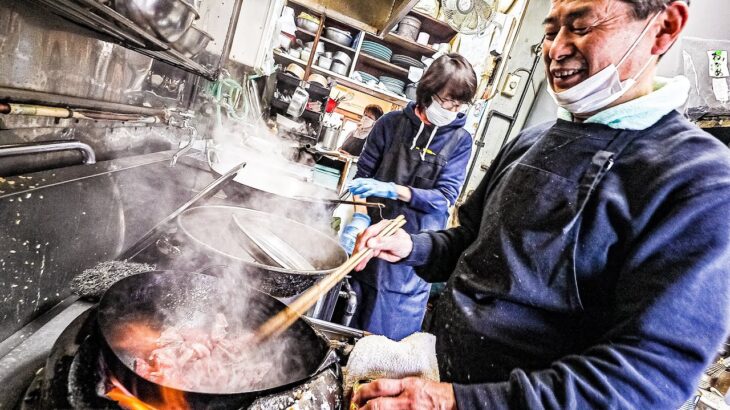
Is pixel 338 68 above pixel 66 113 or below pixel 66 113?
above

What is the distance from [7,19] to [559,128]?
1.91 meters

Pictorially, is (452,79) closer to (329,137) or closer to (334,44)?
(329,137)

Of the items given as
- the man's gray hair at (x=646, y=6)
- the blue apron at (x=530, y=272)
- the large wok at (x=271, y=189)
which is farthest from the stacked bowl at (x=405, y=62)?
the man's gray hair at (x=646, y=6)

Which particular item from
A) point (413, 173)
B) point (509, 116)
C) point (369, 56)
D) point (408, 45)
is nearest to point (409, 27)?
point (408, 45)

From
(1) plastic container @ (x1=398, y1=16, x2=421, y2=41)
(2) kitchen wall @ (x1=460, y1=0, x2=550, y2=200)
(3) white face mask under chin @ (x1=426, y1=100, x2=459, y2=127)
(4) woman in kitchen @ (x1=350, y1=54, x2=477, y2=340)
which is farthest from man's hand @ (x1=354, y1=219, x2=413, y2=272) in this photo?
(2) kitchen wall @ (x1=460, y1=0, x2=550, y2=200)

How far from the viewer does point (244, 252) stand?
5.93 ft

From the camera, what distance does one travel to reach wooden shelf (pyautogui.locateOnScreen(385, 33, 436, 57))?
6.41 m

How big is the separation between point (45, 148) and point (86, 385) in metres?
0.75

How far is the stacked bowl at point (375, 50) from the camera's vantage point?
21.2 feet

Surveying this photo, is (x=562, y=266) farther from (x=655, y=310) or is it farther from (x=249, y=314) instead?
(x=249, y=314)

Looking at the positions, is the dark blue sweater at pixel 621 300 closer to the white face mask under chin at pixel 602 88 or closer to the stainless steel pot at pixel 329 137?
the white face mask under chin at pixel 602 88

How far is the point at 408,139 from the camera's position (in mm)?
3035

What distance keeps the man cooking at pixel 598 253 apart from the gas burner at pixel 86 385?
0.17 meters

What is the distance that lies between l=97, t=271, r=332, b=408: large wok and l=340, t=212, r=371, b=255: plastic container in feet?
Answer: 4.64
